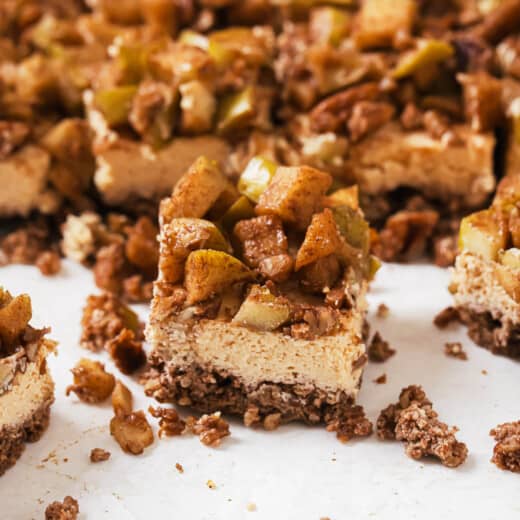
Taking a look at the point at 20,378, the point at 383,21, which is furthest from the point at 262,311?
the point at 383,21

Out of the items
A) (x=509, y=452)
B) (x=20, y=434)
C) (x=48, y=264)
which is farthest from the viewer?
(x=48, y=264)

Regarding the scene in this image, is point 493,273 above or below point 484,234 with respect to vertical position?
below

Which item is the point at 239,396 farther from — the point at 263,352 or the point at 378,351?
the point at 378,351

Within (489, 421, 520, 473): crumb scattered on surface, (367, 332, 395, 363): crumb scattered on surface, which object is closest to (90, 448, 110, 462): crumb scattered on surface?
(367, 332, 395, 363): crumb scattered on surface

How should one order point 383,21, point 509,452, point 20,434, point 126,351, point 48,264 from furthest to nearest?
point 383,21 → point 48,264 → point 126,351 → point 20,434 → point 509,452

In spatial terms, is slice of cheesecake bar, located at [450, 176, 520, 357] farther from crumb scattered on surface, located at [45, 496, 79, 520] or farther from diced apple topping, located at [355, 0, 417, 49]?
crumb scattered on surface, located at [45, 496, 79, 520]

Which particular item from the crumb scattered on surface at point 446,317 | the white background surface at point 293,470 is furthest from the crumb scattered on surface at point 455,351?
the crumb scattered on surface at point 446,317
